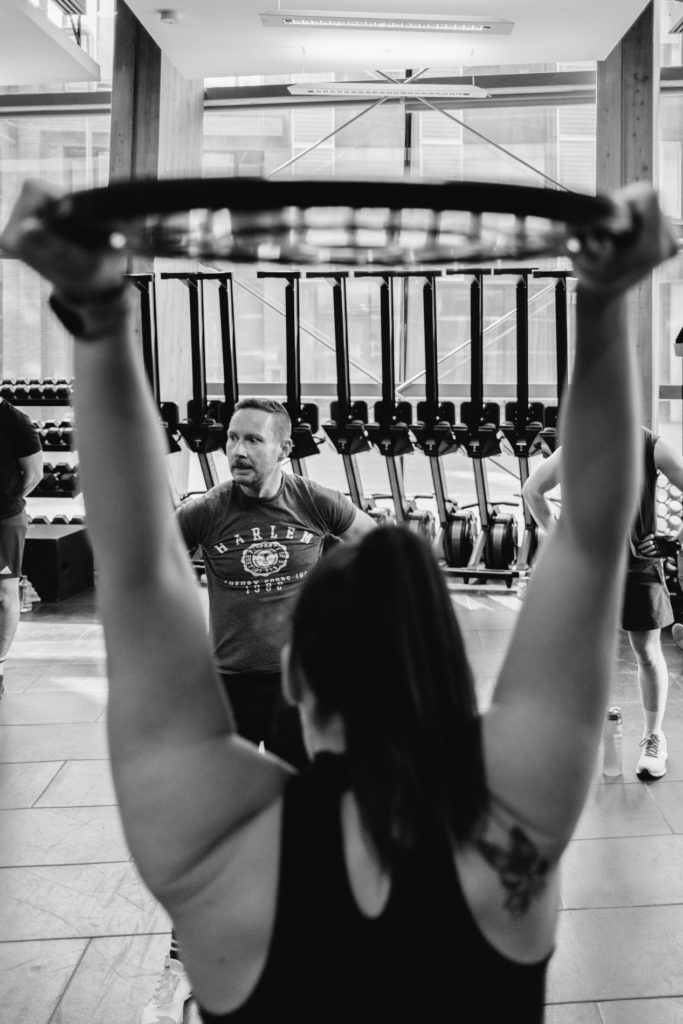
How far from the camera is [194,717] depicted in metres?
0.75

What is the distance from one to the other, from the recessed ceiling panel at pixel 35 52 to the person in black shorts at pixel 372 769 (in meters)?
6.52

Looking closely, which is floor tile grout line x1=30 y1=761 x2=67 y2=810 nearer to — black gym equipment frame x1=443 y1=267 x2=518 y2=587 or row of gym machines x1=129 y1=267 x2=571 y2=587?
row of gym machines x1=129 y1=267 x2=571 y2=587

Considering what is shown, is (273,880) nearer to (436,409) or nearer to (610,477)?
(610,477)

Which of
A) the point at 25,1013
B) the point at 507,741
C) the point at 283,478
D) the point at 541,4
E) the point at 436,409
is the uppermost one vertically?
the point at 541,4

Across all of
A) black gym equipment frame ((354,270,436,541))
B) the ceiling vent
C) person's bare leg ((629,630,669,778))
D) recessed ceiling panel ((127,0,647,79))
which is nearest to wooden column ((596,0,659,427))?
recessed ceiling panel ((127,0,647,79))

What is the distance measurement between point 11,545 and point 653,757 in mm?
3043

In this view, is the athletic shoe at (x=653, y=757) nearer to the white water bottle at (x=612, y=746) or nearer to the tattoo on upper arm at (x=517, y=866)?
the white water bottle at (x=612, y=746)

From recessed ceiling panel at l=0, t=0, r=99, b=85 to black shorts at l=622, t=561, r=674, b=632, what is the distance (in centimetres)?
529

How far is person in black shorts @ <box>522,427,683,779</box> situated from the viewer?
12.1 ft

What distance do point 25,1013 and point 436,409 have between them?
15.4 ft

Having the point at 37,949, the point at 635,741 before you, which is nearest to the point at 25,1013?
the point at 37,949

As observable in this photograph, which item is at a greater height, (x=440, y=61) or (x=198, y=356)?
(x=440, y=61)

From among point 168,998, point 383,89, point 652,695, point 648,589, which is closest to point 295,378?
point 383,89

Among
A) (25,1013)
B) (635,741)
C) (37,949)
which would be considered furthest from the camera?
(635,741)
